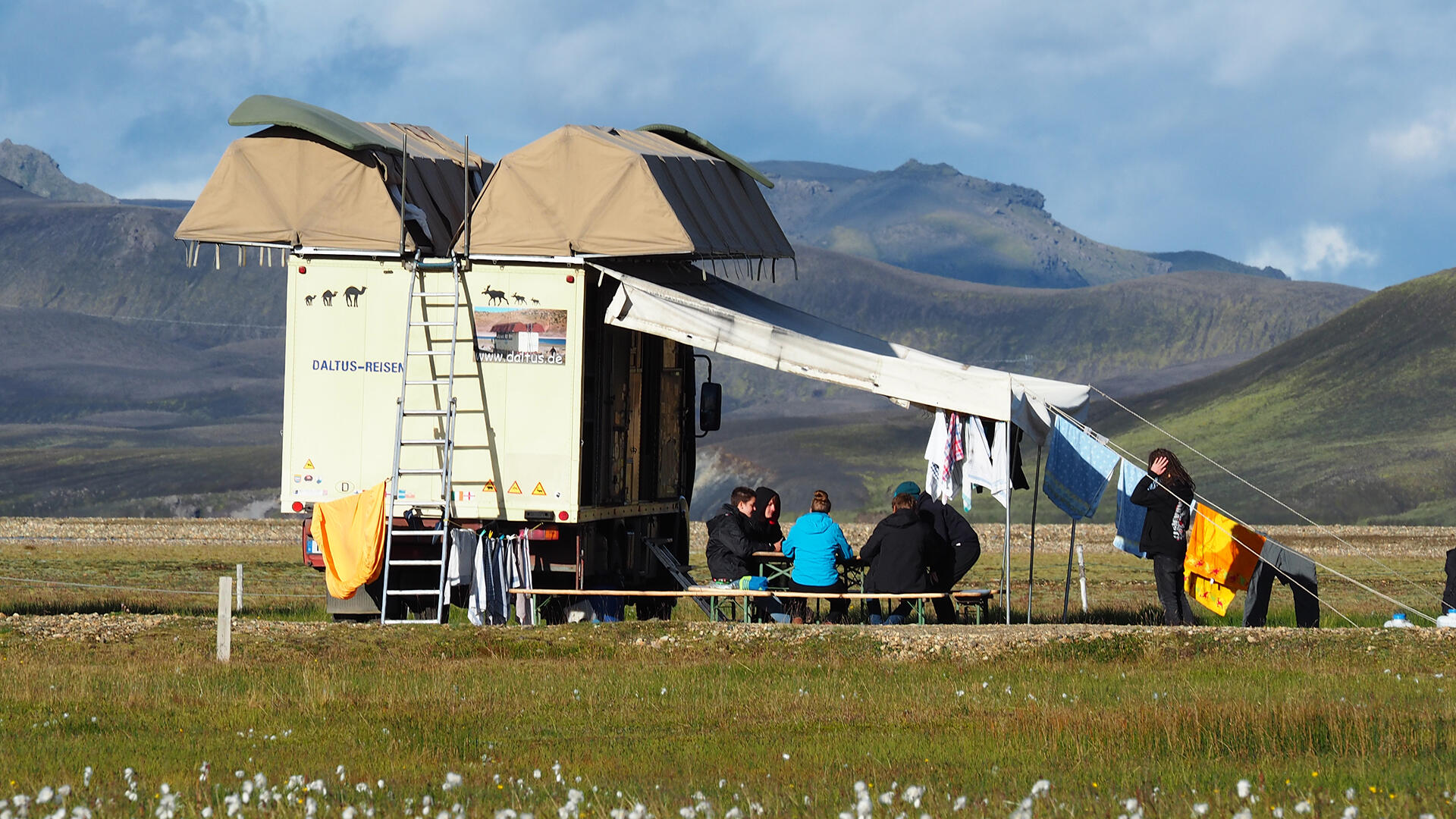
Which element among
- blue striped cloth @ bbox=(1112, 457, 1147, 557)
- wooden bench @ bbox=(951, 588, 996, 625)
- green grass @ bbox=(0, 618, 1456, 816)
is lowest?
green grass @ bbox=(0, 618, 1456, 816)

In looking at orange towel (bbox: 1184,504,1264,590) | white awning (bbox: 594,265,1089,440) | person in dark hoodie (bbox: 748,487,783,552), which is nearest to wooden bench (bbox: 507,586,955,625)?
person in dark hoodie (bbox: 748,487,783,552)

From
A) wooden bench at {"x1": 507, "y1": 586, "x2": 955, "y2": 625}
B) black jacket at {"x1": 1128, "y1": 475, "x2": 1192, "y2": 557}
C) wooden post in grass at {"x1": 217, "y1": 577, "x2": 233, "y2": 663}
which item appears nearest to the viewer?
wooden post in grass at {"x1": 217, "y1": 577, "x2": 233, "y2": 663}

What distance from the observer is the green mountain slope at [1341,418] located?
296 ft

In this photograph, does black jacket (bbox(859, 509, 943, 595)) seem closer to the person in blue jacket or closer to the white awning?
the person in blue jacket

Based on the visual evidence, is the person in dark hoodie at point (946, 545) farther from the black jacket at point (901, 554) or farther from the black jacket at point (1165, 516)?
the black jacket at point (1165, 516)

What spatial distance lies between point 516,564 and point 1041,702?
7.10m

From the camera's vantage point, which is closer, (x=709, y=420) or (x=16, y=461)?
(x=709, y=420)

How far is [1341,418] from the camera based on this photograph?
112188 mm

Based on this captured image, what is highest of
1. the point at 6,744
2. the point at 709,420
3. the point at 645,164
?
the point at 645,164

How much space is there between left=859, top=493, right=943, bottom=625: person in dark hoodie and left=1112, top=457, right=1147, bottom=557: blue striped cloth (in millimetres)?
1979

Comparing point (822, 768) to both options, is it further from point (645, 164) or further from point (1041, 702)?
point (645, 164)

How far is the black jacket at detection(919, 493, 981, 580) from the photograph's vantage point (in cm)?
1736

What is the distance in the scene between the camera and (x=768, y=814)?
7.78 metres

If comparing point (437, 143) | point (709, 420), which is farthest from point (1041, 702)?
point (437, 143)
